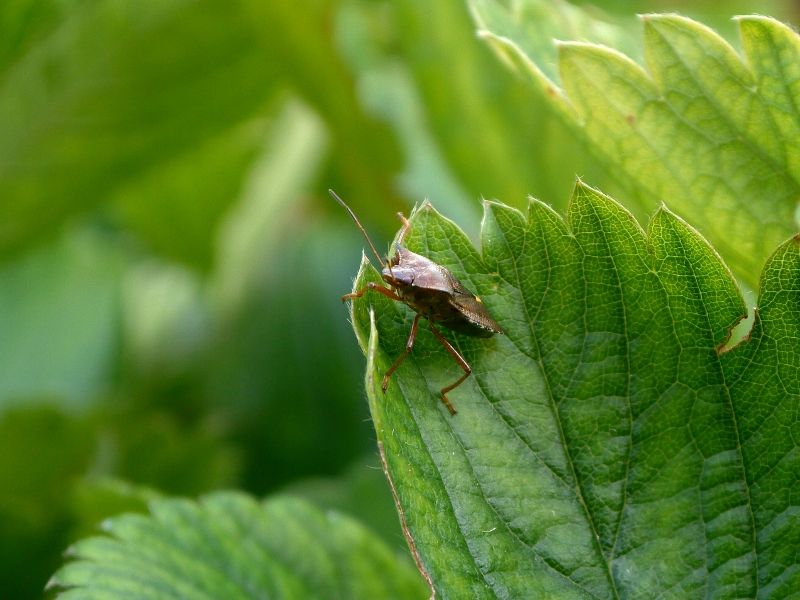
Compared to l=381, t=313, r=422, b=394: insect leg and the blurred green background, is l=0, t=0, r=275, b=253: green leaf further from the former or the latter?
l=381, t=313, r=422, b=394: insect leg

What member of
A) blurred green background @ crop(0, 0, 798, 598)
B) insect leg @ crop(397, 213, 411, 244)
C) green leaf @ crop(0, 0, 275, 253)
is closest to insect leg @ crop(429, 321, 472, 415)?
insect leg @ crop(397, 213, 411, 244)

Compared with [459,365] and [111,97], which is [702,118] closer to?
[459,365]

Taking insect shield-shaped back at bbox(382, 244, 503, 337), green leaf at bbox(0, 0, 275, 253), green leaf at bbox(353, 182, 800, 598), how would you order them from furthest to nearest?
green leaf at bbox(0, 0, 275, 253) < insect shield-shaped back at bbox(382, 244, 503, 337) < green leaf at bbox(353, 182, 800, 598)

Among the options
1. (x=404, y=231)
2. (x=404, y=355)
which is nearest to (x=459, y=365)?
(x=404, y=355)

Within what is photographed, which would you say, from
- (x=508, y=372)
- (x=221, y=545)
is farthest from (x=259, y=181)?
(x=508, y=372)

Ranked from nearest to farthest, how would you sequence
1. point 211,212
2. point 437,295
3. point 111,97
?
point 437,295, point 111,97, point 211,212

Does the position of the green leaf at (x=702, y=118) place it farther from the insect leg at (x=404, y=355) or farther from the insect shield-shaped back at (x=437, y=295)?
the insect leg at (x=404, y=355)

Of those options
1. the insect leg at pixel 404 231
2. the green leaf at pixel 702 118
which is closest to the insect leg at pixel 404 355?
the insect leg at pixel 404 231
